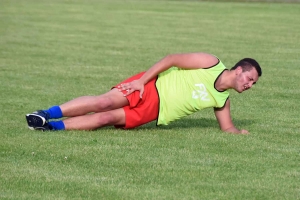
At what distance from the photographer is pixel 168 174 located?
7570mm

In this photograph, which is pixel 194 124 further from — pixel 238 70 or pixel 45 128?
pixel 45 128

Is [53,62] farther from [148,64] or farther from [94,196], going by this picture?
[94,196]

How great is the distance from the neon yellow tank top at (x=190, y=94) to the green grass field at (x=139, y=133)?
0.33 metres

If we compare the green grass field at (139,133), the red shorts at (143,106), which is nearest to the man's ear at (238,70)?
the green grass field at (139,133)

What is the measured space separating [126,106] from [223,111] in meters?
1.26

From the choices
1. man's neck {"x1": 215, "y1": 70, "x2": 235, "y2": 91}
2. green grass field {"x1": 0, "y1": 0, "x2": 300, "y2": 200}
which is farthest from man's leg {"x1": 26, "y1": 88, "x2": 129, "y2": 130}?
man's neck {"x1": 215, "y1": 70, "x2": 235, "y2": 91}

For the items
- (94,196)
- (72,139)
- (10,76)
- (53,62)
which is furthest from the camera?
(53,62)

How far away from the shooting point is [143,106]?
9.74m

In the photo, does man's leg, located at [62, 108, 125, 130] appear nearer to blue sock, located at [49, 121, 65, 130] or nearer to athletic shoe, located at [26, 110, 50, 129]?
blue sock, located at [49, 121, 65, 130]

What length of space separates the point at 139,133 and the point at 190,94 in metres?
0.81

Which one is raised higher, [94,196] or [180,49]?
[94,196]

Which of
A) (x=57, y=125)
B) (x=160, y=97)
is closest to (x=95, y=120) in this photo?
(x=57, y=125)

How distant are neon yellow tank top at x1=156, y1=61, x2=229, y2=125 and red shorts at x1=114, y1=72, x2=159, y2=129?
0.07 m

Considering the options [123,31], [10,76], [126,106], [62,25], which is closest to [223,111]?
[126,106]
